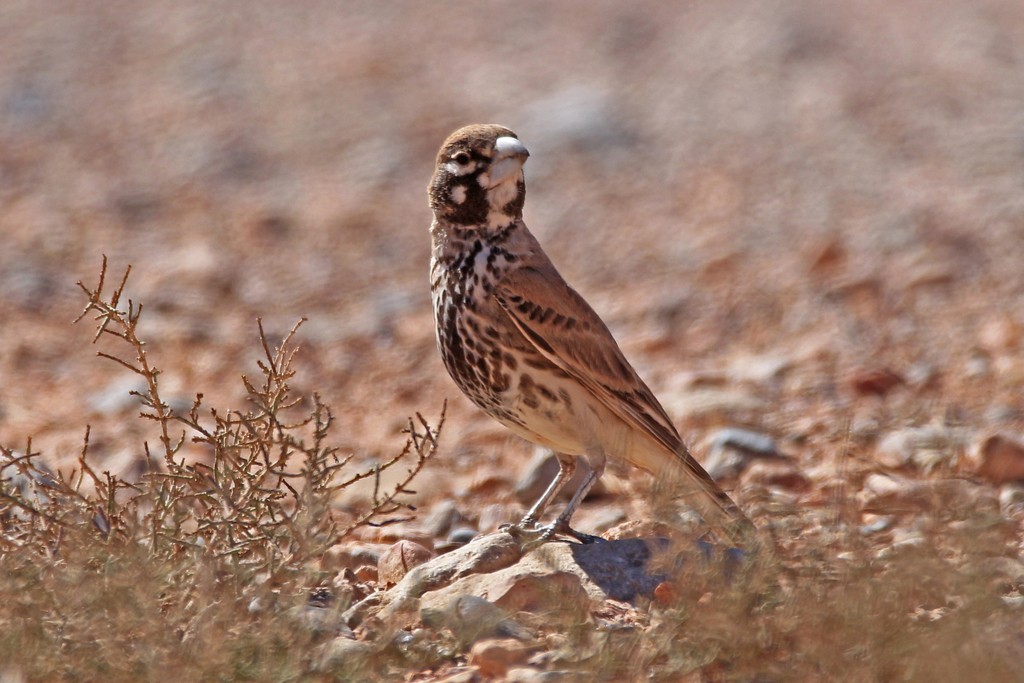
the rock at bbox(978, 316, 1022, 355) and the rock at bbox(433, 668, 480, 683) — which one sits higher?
the rock at bbox(978, 316, 1022, 355)

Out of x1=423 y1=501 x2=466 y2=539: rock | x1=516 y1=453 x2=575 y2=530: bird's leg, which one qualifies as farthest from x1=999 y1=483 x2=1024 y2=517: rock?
x1=423 y1=501 x2=466 y2=539: rock

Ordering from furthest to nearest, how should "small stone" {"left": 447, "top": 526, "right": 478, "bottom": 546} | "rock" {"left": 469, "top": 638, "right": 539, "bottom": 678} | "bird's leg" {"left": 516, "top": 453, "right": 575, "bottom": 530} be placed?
"small stone" {"left": 447, "top": 526, "right": 478, "bottom": 546} → "bird's leg" {"left": 516, "top": 453, "right": 575, "bottom": 530} → "rock" {"left": 469, "top": 638, "right": 539, "bottom": 678}

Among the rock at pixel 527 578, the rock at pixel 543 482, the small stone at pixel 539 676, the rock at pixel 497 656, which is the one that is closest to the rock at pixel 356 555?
the rock at pixel 527 578

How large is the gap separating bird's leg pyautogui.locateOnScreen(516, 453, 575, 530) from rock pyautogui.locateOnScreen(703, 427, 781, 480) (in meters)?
0.86

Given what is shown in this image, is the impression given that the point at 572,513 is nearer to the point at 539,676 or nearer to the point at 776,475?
the point at 776,475

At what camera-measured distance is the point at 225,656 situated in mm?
4008

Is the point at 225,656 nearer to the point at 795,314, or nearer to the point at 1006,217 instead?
the point at 795,314

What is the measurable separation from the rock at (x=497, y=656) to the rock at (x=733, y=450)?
2337 millimetres

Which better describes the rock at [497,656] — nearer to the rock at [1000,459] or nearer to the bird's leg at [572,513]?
the bird's leg at [572,513]

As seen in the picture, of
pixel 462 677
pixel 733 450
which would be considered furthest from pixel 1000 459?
pixel 462 677

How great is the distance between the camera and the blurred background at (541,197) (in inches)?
320

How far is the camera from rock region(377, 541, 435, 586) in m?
5.51

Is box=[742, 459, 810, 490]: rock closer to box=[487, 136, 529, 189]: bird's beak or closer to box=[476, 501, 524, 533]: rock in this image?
box=[476, 501, 524, 533]: rock

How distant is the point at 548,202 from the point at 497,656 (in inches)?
248
